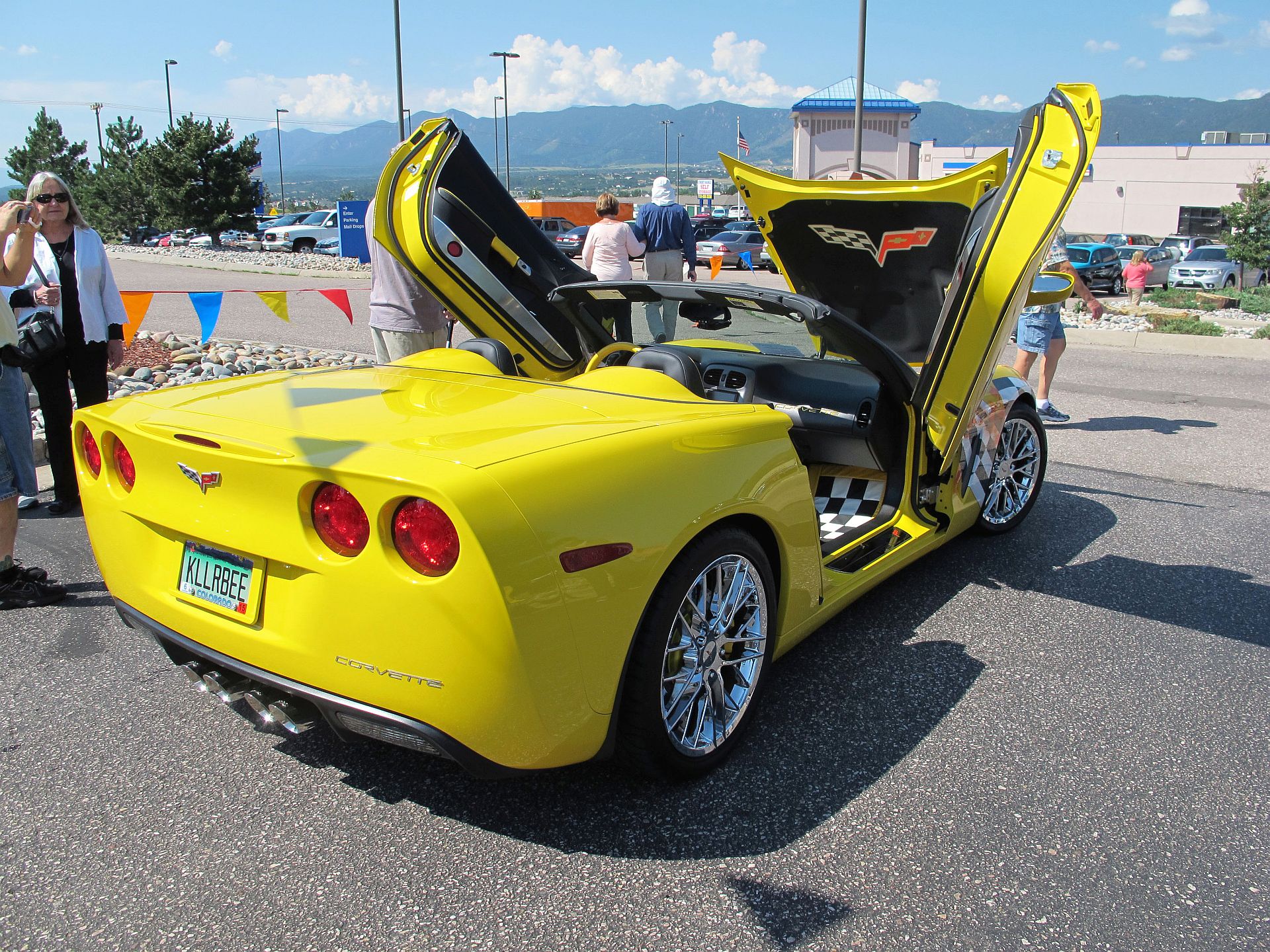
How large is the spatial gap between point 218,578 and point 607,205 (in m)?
7.43

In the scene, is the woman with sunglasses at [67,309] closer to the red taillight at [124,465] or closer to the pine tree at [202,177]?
the red taillight at [124,465]

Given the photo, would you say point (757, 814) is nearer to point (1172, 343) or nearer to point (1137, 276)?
point (1172, 343)

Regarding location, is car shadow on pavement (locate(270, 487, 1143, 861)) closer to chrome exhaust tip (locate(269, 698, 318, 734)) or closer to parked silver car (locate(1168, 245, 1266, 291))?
chrome exhaust tip (locate(269, 698, 318, 734))

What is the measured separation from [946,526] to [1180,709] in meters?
1.23

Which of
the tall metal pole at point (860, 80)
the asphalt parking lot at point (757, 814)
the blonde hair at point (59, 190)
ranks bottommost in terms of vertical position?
the asphalt parking lot at point (757, 814)

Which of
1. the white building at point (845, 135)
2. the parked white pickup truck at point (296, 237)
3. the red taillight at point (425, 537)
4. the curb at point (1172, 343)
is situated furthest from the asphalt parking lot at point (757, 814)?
the white building at point (845, 135)

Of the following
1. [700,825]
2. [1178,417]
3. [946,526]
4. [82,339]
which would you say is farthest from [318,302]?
[700,825]

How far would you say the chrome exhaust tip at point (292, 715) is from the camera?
2344mm

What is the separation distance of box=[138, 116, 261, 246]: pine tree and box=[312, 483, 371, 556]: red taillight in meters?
39.8

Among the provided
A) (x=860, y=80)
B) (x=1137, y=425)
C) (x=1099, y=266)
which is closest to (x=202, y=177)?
(x=860, y=80)

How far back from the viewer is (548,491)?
85.1 inches

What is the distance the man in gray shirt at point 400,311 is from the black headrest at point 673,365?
2.53 metres

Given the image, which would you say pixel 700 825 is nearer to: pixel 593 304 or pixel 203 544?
pixel 203 544

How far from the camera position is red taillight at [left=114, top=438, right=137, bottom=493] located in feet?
8.87
